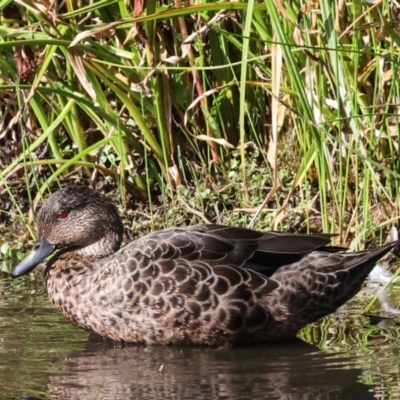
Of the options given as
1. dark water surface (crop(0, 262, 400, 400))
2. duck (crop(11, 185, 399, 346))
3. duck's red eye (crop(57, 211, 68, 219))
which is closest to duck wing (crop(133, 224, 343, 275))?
duck (crop(11, 185, 399, 346))

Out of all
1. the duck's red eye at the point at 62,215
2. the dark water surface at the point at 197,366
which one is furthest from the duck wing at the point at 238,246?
the duck's red eye at the point at 62,215

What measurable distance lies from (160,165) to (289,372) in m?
2.53

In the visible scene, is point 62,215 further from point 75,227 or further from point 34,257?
point 34,257

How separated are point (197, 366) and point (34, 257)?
4.29 ft

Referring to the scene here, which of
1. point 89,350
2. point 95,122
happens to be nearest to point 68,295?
point 89,350

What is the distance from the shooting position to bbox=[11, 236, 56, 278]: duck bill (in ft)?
19.0

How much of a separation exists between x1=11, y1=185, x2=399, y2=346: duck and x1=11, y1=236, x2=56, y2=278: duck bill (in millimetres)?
275

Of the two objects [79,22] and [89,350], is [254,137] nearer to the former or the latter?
[79,22]

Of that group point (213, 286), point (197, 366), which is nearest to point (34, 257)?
point (213, 286)

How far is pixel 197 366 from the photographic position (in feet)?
16.0

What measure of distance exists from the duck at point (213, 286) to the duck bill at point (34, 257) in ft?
0.90

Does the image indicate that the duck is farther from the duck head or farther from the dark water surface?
the duck head

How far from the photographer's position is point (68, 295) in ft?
18.2

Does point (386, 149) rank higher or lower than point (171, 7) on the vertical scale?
lower
